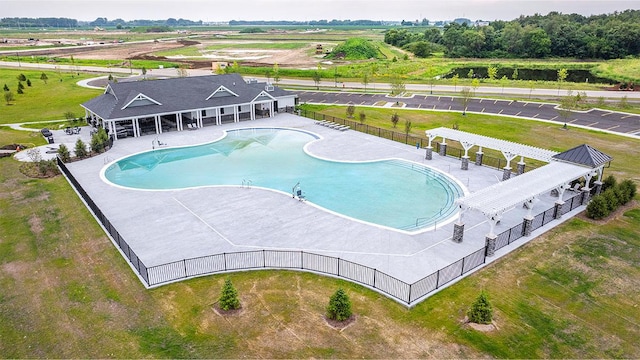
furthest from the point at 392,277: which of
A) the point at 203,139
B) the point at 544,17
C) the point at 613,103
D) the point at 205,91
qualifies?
the point at 544,17

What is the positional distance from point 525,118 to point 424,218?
30.9 meters

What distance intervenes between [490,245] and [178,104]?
33379 millimetres

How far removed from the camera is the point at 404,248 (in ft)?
69.7

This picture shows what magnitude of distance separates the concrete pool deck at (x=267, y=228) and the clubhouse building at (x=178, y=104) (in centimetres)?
950

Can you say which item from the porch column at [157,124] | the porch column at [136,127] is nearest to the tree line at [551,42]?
the porch column at [157,124]

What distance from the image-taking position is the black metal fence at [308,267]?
17.7 metres

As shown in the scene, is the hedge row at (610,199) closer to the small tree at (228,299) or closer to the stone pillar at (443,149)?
the stone pillar at (443,149)

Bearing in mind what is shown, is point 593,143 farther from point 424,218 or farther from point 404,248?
point 404,248

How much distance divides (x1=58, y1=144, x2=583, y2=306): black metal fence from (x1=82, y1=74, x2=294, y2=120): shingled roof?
2263 centimetres

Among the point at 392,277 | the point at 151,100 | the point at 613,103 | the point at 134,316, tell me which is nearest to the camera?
the point at 134,316

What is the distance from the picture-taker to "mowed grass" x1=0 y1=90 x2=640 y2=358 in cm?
1459

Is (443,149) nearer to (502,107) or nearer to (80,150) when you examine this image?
(502,107)

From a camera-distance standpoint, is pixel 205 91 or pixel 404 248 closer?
pixel 404 248

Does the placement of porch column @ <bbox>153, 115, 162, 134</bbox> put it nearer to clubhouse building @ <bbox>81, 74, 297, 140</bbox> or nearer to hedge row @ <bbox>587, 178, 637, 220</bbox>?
clubhouse building @ <bbox>81, 74, 297, 140</bbox>
